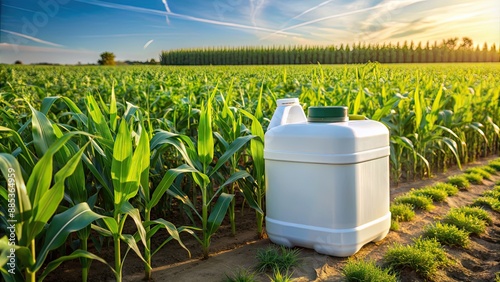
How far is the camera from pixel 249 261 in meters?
3.08

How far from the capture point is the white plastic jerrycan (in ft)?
9.89

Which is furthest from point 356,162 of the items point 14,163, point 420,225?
point 14,163

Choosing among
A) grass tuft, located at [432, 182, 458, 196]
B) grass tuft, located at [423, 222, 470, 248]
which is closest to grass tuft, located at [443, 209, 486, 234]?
grass tuft, located at [423, 222, 470, 248]

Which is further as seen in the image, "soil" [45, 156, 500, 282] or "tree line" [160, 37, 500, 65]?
"tree line" [160, 37, 500, 65]

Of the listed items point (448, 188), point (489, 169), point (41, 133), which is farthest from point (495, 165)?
point (41, 133)

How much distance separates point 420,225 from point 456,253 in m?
0.56

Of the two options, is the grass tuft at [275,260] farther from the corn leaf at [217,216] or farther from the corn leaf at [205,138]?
the corn leaf at [205,138]

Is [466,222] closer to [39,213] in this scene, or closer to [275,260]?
[275,260]

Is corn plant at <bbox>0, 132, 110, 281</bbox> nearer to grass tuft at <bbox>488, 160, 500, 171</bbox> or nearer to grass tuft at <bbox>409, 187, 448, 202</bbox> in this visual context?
grass tuft at <bbox>409, 187, 448, 202</bbox>

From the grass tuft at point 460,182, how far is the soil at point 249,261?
4.53 ft

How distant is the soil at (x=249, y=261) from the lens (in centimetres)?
291

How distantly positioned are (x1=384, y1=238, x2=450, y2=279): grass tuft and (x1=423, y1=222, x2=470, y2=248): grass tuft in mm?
331

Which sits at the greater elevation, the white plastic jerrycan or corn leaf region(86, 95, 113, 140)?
corn leaf region(86, 95, 113, 140)

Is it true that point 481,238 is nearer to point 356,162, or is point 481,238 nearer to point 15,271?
point 356,162
